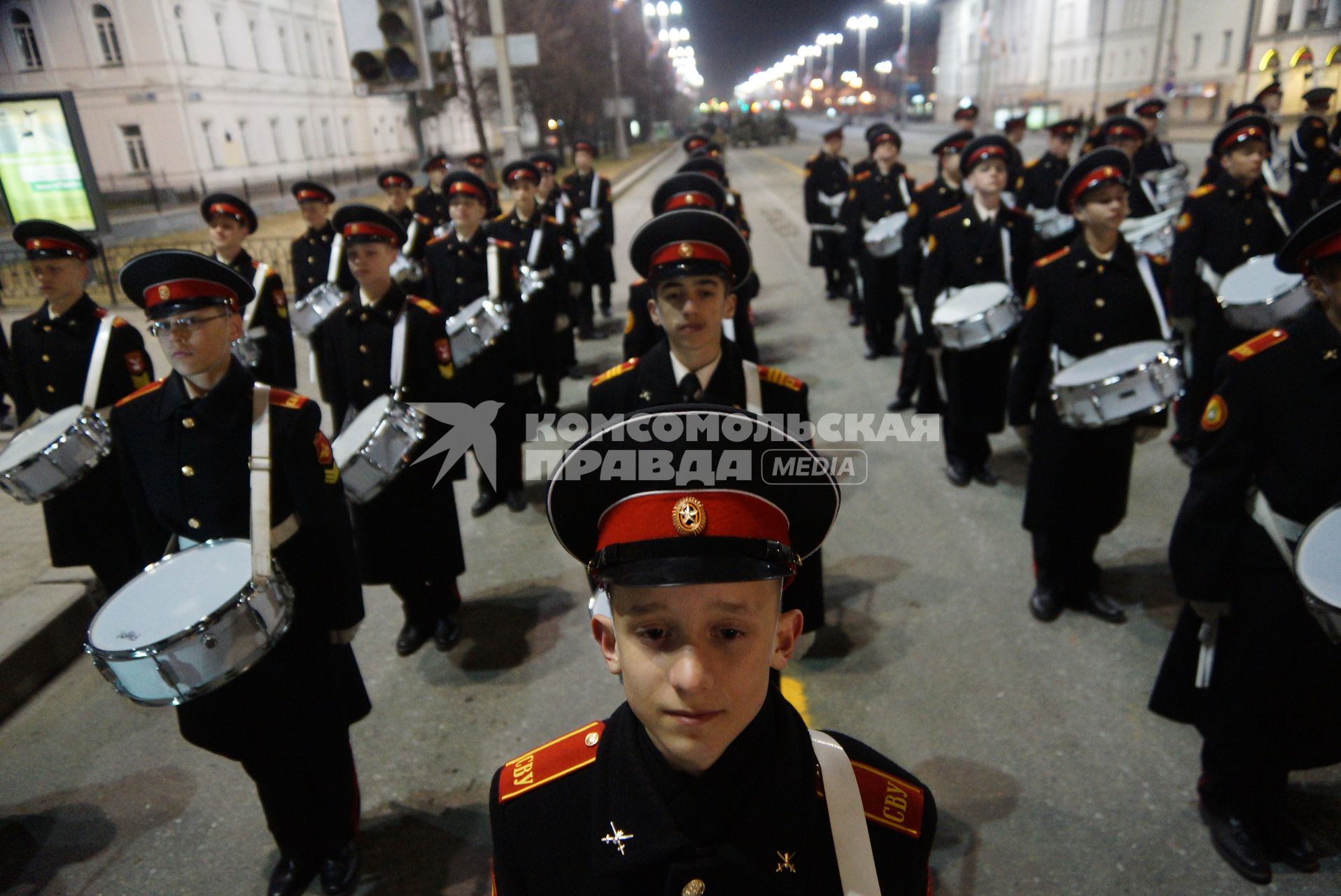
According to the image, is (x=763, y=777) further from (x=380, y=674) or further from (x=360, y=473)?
(x=380, y=674)

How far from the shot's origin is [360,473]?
3.66m

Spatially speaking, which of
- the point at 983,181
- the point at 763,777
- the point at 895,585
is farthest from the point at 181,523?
the point at 983,181

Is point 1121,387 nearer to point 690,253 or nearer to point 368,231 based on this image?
point 690,253

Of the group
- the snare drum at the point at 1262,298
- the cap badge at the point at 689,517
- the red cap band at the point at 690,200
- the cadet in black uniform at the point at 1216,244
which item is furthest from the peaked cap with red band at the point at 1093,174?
the cap badge at the point at 689,517

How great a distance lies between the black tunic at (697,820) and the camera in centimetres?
125

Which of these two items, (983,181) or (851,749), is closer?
→ (851,749)

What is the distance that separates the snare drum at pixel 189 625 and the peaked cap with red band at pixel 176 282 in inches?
32.4

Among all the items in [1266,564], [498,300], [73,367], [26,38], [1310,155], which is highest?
[26,38]

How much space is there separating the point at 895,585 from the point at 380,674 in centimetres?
304

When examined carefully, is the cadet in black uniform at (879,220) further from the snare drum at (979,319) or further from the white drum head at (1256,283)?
the white drum head at (1256,283)

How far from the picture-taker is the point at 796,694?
4.02 meters

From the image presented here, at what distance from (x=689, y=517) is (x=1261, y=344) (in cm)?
233

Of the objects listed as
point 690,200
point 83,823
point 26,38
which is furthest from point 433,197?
point 26,38

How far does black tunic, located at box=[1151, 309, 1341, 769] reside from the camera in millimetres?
2488
